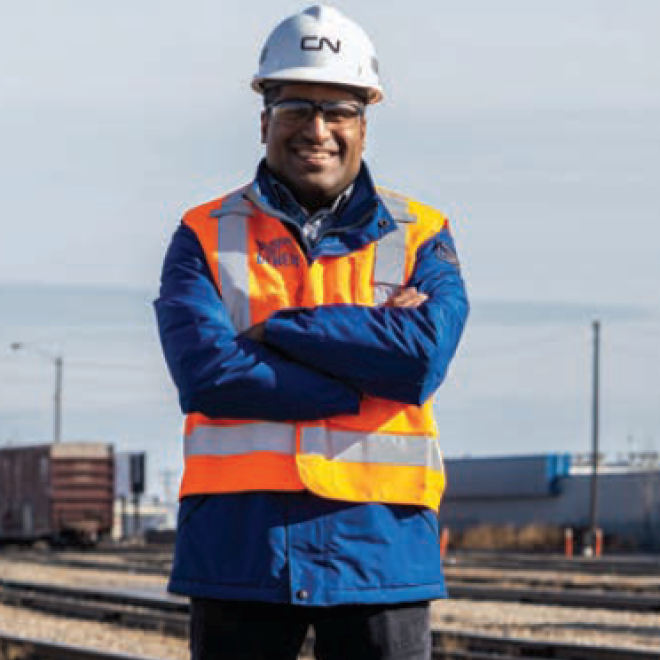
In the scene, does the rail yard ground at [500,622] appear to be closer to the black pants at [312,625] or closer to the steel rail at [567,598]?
the steel rail at [567,598]

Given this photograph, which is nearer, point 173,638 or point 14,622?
point 173,638

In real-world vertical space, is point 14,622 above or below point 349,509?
below

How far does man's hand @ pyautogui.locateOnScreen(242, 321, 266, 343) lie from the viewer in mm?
3797

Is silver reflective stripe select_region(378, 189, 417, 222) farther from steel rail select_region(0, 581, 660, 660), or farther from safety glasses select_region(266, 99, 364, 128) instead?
steel rail select_region(0, 581, 660, 660)

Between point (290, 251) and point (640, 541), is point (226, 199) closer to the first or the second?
point (290, 251)

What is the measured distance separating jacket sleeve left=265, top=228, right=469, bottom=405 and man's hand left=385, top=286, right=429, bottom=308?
0.02 meters

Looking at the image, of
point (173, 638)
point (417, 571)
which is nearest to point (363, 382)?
point (417, 571)

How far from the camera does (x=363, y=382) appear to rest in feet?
12.3

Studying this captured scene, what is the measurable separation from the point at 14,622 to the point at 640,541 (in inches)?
1563

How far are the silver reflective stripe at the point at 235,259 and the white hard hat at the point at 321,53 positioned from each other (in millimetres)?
284

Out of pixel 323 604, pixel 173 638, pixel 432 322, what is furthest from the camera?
pixel 173 638

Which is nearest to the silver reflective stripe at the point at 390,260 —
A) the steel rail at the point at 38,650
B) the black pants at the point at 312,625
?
the black pants at the point at 312,625

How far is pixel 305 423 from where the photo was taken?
3713 millimetres

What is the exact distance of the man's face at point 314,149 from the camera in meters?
3.80
